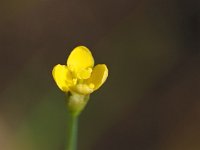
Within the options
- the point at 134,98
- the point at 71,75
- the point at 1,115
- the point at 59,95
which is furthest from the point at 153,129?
the point at 71,75

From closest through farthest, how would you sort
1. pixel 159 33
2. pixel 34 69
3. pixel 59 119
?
pixel 59 119 < pixel 34 69 < pixel 159 33

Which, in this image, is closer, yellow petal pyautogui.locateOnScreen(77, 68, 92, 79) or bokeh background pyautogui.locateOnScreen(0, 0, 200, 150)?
yellow petal pyautogui.locateOnScreen(77, 68, 92, 79)

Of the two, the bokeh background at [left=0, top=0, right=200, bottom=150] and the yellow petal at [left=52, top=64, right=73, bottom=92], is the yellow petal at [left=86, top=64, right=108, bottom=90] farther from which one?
the bokeh background at [left=0, top=0, right=200, bottom=150]

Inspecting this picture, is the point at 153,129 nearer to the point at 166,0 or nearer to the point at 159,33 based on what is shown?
the point at 159,33

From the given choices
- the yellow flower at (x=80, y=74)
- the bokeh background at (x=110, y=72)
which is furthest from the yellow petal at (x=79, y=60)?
the bokeh background at (x=110, y=72)

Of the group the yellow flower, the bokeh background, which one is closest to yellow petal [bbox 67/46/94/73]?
the yellow flower

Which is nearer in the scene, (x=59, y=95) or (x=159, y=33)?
(x=59, y=95)
